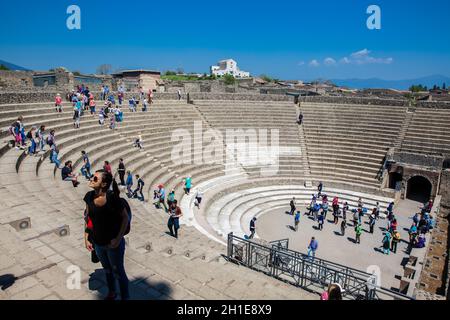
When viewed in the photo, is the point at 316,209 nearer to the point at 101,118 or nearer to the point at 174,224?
the point at 174,224

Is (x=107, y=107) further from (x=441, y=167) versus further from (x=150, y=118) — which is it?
(x=441, y=167)

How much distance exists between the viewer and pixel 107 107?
63.0 ft

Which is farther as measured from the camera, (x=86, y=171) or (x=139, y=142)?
(x=139, y=142)

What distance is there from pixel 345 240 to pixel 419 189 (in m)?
10.6

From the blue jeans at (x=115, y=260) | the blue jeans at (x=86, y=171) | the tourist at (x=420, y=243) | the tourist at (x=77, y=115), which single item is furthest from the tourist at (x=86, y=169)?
the tourist at (x=420, y=243)

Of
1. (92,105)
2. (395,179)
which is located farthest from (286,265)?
(395,179)

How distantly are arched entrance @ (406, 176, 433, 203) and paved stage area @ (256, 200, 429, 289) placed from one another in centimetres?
242

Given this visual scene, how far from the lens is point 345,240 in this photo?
14617 millimetres

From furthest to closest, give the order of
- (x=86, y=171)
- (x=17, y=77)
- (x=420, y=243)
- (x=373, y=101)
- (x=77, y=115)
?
(x=373, y=101)
(x=17, y=77)
(x=77, y=115)
(x=420, y=243)
(x=86, y=171)

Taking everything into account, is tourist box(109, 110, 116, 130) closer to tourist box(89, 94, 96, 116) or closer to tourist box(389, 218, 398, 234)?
tourist box(89, 94, 96, 116)

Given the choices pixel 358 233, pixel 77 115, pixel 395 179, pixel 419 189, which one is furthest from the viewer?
pixel 419 189

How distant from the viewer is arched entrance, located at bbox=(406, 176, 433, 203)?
20.4 metres

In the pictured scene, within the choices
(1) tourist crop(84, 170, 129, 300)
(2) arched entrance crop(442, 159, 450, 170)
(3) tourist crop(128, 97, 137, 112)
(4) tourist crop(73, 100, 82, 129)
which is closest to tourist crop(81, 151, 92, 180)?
(4) tourist crop(73, 100, 82, 129)
